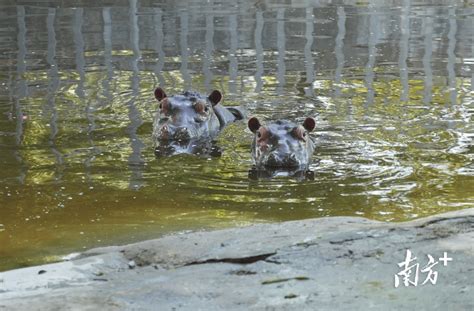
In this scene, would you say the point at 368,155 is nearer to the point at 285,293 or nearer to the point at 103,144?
the point at 103,144

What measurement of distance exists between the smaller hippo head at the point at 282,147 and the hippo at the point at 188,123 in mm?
685

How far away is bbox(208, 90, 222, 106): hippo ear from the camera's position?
31.6 ft

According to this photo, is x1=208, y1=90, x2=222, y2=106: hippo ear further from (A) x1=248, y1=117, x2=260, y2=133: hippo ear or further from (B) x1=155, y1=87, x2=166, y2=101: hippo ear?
(A) x1=248, y1=117, x2=260, y2=133: hippo ear

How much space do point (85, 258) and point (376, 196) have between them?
8.61ft

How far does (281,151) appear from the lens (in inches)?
316

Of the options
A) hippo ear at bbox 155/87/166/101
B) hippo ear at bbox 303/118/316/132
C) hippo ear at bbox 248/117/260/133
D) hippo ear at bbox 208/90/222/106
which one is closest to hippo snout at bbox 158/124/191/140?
hippo ear at bbox 155/87/166/101

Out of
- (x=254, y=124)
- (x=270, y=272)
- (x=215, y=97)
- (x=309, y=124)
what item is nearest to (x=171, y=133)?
(x=215, y=97)

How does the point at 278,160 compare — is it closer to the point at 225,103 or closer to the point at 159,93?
the point at 159,93

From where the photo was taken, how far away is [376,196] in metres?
7.05

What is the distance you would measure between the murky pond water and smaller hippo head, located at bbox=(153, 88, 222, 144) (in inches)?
6.1

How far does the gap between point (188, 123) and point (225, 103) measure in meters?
1.31

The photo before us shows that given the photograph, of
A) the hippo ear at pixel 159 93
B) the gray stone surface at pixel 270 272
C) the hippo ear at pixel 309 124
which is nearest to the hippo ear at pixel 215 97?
the hippo ear at pixel 159 93

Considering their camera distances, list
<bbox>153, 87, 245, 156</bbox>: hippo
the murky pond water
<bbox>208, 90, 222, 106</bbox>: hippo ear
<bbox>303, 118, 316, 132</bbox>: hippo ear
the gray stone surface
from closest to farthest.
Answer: the gray stone surface
the murky pond water
<bbox>303, 118, 316, 132</bbox>: hippo ear
<bbox>153, 87, 245, 156</bbox>: hippo
<bbox>208, 90, 222, 106</bbox>: hippo ear

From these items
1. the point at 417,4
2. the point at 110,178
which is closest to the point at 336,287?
the point at 110,178
